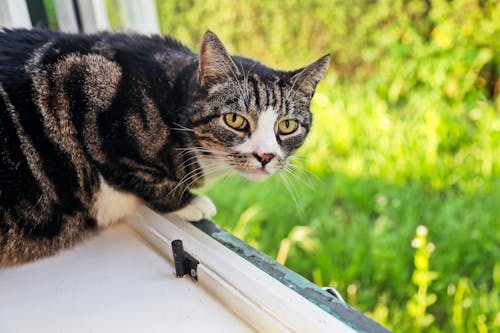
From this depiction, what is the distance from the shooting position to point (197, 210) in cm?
101

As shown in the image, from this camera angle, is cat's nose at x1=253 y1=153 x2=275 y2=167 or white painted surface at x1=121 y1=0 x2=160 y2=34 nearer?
cat's nose at x1=253 y1=153 x2=275 y2=167

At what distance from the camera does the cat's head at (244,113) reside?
925mm

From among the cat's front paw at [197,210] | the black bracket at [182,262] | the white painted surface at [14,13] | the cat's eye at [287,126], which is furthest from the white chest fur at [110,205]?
the white painted surface at [14,13]

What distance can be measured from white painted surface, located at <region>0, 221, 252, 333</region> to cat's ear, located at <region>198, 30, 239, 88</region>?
349 mm

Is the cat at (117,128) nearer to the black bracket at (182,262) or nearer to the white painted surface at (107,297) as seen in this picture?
the white painted surface at (107,297)

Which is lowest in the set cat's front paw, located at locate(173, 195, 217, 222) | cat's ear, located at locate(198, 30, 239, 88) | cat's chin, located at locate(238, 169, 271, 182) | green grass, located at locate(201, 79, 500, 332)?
green grass, located at locate(201, 79, 500, 332)

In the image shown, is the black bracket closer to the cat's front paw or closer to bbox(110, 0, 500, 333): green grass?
the cat's front paw

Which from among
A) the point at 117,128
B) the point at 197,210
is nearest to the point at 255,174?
the point at 197,210

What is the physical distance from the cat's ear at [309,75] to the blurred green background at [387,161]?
19cm

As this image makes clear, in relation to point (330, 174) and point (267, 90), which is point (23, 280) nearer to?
point (267, 90)

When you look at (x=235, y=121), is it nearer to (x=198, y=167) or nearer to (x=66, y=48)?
(x=198, y=167)

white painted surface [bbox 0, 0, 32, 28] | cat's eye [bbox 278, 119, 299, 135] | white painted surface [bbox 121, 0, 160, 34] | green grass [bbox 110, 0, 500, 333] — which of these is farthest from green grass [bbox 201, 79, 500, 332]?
white painted surface [bbox 0, 0, 32, 28]

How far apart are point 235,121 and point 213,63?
0.39 ft

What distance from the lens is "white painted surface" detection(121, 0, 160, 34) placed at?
138 centimetres
